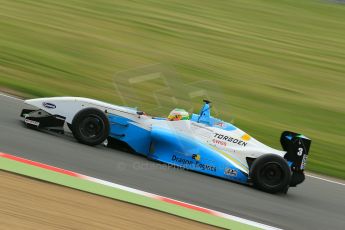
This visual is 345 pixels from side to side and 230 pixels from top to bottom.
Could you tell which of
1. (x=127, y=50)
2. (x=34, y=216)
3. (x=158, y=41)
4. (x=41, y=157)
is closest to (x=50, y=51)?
(x=127, y=50)

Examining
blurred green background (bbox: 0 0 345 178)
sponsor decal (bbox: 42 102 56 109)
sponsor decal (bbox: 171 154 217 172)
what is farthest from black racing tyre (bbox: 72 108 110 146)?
sponsor decal (bbox: 171 154 217 172)

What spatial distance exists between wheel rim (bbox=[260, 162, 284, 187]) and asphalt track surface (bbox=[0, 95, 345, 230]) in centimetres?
18

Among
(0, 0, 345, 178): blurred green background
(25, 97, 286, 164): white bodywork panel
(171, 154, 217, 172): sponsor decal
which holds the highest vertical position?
(0, 0, 345, 178): blurred green background

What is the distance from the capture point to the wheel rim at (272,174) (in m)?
7.94

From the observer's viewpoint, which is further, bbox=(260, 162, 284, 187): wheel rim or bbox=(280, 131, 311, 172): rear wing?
bbox=(280, 131, 311, 172): rear wing

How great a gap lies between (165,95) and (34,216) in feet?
11.1

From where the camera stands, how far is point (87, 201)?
5.84 metres

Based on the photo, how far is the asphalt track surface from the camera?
6902 mm

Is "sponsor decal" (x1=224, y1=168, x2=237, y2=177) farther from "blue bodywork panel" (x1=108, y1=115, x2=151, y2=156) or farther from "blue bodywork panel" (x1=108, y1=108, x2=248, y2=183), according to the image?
"blue bodywork panel" (x1=108, y1=115, x2=151, y2=156)

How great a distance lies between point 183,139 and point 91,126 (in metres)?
1.24

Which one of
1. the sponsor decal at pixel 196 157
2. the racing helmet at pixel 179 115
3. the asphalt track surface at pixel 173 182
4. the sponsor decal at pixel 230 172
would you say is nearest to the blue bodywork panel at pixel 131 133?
the asphalt track surface at pixel 173 182

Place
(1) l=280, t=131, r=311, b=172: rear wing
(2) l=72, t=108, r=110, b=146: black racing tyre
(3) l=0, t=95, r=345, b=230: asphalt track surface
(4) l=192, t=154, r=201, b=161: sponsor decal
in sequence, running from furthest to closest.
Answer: (1) l=280, t=131, r=311, b=172: rear wing < (4) l=192, t=154, r=201, b=161: sponsor decal < (2) l=72, t=108, r=110, b=146: black racing tyre < (3) l=0, t=95, r=345, b=230: asphalt track surface

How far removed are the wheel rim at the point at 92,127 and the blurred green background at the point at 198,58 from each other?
35.7 inches

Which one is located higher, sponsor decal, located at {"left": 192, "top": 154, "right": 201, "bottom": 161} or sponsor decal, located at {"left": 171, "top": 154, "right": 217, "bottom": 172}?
sponsor decal, located at {"left": 192, "top": 154, "right": 201, "bottom": 161}
